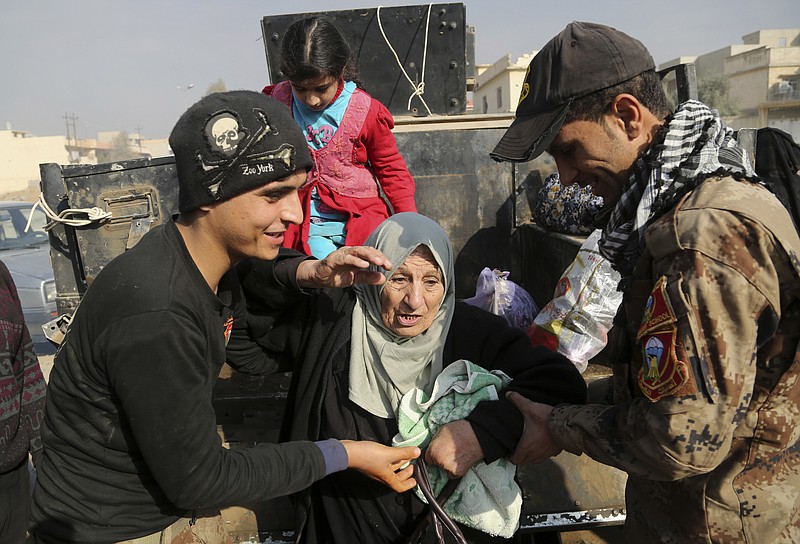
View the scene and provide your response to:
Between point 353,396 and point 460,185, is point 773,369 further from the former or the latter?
point 460,185

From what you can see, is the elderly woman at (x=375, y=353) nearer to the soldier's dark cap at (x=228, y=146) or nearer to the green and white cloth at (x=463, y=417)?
the green and white cloth at (x=463, y=417)

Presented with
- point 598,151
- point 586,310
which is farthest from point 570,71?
point 586,310

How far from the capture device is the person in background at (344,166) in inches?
116

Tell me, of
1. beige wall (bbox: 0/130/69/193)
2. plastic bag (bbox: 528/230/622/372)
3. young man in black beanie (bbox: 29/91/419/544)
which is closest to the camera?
young man in black beanie (bbox: 29/91/419/544)

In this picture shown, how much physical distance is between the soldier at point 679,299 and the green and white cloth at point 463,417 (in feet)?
0.71

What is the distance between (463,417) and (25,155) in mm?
56314

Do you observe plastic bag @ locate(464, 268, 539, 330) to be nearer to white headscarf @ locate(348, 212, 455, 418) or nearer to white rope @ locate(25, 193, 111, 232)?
white headscarf @ locate(348, 212, 455, 418)

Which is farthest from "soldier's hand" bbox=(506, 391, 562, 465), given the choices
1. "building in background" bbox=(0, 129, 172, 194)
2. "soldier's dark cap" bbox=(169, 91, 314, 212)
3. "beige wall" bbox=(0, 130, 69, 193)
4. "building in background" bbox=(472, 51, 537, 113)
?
"beige wall" bbox=(0, 130, 69, 193)

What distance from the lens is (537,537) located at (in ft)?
8.43

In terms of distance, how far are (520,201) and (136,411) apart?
3.18 meters

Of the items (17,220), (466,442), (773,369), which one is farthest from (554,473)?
(17,220)

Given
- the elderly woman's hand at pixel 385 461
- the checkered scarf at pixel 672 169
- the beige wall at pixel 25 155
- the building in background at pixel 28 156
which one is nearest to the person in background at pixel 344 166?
the elderly woman's hand at pixel 385 461

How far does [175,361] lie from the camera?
1.22 meters

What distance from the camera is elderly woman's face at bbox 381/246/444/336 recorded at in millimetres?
1951
